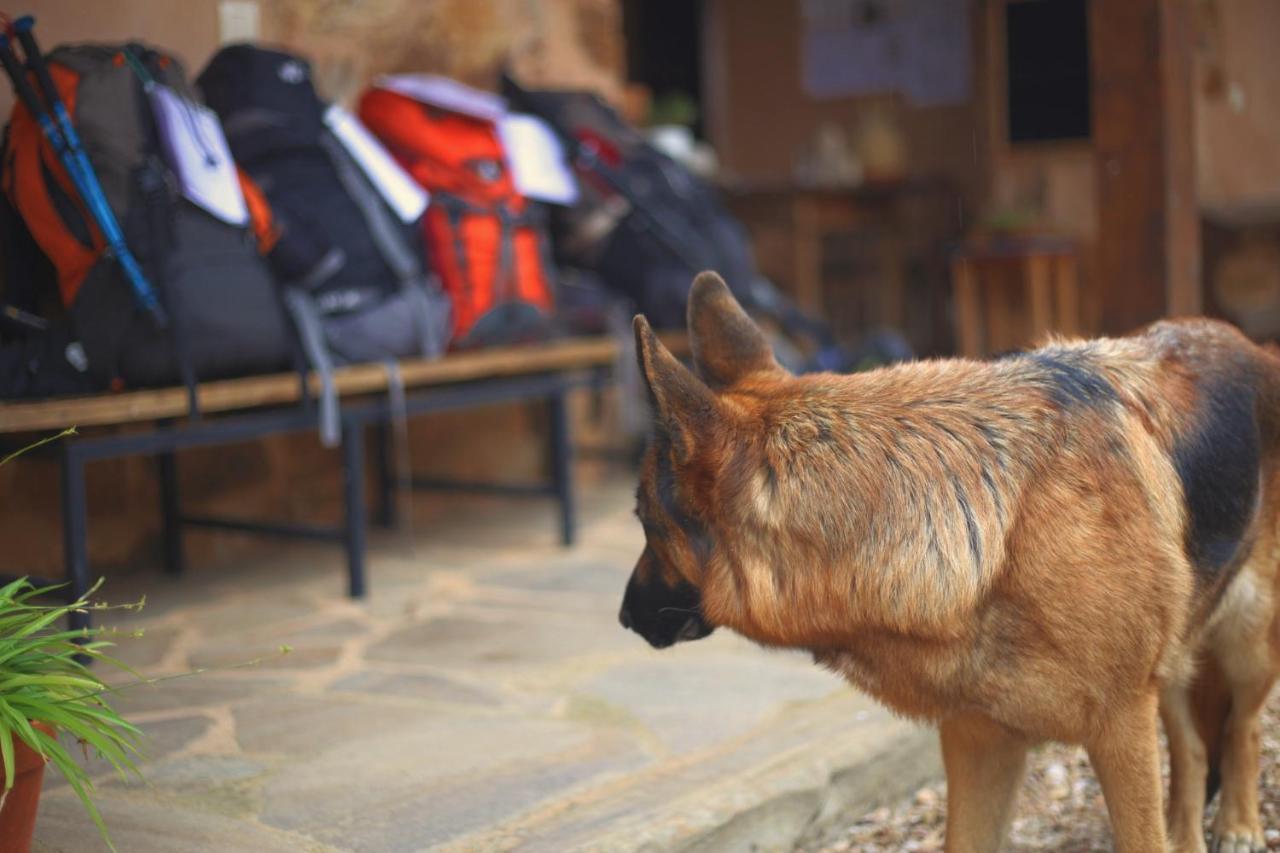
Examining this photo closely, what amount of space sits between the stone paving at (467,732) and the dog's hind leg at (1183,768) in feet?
2.24

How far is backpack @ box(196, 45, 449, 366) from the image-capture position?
471cm

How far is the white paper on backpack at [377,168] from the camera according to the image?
4945 mm

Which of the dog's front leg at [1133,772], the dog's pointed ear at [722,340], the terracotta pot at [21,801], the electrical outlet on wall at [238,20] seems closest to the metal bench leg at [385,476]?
the electrical outlet on wall at [238,20]

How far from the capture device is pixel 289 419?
472cm

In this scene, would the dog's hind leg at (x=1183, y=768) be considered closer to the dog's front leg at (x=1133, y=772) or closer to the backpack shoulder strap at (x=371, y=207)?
the dog's front leg at (x=1133, y=772)

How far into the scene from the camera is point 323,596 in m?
5.20

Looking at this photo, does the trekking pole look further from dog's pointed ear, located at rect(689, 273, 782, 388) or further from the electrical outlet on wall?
dog's pointed ear, located at rect(689, 273, 782, 388)

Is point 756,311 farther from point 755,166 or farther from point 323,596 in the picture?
point 755,166

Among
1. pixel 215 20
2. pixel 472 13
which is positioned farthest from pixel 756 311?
pixel 215 20

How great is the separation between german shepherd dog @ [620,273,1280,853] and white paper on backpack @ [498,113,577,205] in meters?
3.21

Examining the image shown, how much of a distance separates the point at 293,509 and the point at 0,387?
2192 millimetres

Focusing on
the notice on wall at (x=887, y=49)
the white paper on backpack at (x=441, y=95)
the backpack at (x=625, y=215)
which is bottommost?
the backpack at (x=625, y=215)

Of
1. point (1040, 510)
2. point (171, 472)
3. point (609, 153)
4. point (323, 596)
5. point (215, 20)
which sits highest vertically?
point (215, 20)

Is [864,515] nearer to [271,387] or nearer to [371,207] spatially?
[271,387]
